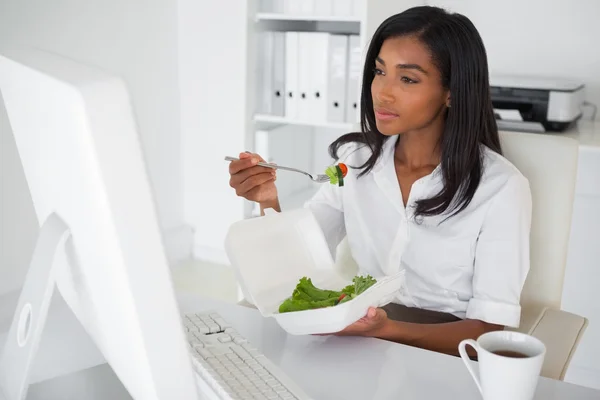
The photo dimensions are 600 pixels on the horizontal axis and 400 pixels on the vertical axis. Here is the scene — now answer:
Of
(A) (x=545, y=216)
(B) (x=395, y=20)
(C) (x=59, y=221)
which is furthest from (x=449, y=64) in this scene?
(C) (x=59, y=221)

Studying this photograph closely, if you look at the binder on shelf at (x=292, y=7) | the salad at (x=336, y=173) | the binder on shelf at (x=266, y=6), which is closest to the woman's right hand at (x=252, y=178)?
the salad at (x=336, y=173)

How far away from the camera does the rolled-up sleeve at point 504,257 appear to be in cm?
132

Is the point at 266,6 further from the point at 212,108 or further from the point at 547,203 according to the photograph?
the point at 547,203

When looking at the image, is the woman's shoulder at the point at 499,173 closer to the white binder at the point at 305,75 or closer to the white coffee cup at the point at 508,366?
the white coffee cup at the point at 508,366

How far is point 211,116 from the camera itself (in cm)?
309

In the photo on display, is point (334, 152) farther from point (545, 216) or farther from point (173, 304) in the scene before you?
point (173, 304)

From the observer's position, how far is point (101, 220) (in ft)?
1.68

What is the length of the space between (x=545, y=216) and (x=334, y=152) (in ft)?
1.61

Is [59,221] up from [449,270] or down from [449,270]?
up

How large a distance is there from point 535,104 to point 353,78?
0.67 metres

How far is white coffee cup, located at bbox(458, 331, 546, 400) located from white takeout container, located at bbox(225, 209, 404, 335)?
210mm

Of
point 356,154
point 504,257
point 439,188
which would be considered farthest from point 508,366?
point 356,154

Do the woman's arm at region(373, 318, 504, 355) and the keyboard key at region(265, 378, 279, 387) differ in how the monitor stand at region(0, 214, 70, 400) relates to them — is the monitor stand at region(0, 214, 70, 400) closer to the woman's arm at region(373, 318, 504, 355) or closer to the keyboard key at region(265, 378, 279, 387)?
the keyboard key at region(265, 378, 279, 387)

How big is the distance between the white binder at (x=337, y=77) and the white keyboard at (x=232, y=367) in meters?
1.76
